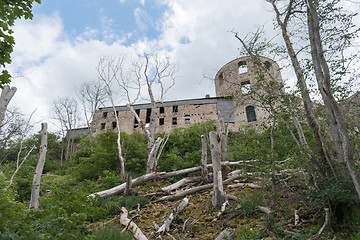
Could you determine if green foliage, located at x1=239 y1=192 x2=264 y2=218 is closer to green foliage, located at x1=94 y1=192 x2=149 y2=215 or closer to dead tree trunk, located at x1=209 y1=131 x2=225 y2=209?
dead tree trunk, located at x1=209 y1=131 x2=225 y2=209

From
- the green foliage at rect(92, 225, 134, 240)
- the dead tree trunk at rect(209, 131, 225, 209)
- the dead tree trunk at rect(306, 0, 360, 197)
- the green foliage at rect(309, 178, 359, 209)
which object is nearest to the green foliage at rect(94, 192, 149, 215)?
the green foliage at rect(92, 225, 134, 240)

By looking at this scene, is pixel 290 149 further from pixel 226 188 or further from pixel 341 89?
pixel 226 188

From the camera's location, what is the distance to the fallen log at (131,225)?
4670 millimetres

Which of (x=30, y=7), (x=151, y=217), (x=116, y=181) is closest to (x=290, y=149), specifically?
(x=151, y=217)

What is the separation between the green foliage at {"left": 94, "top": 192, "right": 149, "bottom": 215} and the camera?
6414mm

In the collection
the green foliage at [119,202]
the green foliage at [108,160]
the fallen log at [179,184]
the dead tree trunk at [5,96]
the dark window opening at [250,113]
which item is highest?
the dark window opening at [250,113]

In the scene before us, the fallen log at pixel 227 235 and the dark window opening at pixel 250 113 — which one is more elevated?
the dark window opening at pixel 250 113

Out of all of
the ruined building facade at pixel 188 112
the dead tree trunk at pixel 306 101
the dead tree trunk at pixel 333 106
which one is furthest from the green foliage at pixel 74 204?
the ruined building facade at pixel 188 112

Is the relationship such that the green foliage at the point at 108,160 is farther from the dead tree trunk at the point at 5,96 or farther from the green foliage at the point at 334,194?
the green foliage at the point at 334,194

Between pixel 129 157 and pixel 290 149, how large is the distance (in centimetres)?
928

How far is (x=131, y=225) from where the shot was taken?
518cm

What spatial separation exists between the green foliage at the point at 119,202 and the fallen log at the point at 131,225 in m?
0.35

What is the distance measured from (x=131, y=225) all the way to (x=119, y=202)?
1.76 m

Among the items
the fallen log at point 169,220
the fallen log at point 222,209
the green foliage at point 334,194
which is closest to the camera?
the green foliage at point 334,194
